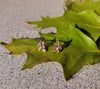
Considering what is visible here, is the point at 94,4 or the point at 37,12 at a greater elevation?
the point at 94,4

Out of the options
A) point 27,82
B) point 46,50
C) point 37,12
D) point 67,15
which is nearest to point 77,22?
point 67,15

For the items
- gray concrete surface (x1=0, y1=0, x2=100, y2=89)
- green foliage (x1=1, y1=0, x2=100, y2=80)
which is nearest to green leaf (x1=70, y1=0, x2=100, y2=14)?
green foliage (x1=1, y1=0, x2=100, y2=80)

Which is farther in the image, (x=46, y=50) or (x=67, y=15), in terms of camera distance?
(x=67, y=15)

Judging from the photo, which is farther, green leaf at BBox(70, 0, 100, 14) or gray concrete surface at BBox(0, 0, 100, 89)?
green leaf at BBox(70, 0, 100, 14)

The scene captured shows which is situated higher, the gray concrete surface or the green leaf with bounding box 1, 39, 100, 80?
the green leaf with bounding box 1, 39, 100, 80

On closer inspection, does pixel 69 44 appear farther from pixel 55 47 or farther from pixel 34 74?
pixel 34 74

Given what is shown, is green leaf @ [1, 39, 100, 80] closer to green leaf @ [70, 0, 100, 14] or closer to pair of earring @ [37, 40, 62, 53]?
pair of earring @ [37, 40, 62, 53]

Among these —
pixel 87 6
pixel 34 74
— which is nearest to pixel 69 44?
pixel 34 74

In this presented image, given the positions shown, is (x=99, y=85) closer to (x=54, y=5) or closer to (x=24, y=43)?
(x=24, y=43)
